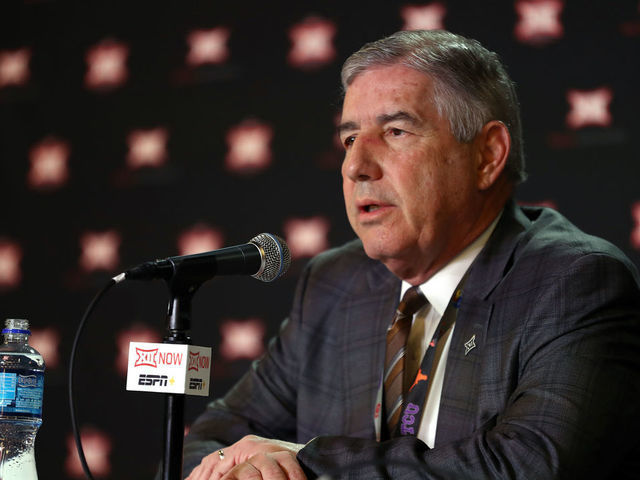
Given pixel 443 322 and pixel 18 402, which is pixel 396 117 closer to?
pixel 443 322

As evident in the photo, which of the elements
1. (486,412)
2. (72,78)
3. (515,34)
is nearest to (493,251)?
(486,412)

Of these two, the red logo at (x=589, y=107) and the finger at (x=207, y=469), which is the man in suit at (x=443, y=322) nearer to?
the finger at (x=207, y=469)

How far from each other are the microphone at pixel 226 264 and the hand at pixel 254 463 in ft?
1.12

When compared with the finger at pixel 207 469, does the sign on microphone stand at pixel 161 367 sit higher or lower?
higher

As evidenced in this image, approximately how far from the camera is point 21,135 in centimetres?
329

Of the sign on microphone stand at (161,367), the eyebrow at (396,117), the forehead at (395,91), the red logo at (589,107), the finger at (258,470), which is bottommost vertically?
the finger at (258,470)

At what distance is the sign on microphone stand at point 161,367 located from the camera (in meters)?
1.19

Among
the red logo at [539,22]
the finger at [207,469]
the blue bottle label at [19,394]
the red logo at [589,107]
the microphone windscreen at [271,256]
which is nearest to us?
the microphone windscreen at [271,256]

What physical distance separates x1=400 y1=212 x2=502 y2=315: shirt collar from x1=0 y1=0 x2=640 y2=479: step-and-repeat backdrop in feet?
2.22

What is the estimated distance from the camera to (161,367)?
1.20 m

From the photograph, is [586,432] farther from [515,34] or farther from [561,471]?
[515,34]

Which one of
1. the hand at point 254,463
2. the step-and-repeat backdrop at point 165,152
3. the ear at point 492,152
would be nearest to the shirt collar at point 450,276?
the ear at point 492,152

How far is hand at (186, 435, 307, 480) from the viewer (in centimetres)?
142

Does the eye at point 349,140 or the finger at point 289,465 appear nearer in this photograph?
the finger at point 289,465
